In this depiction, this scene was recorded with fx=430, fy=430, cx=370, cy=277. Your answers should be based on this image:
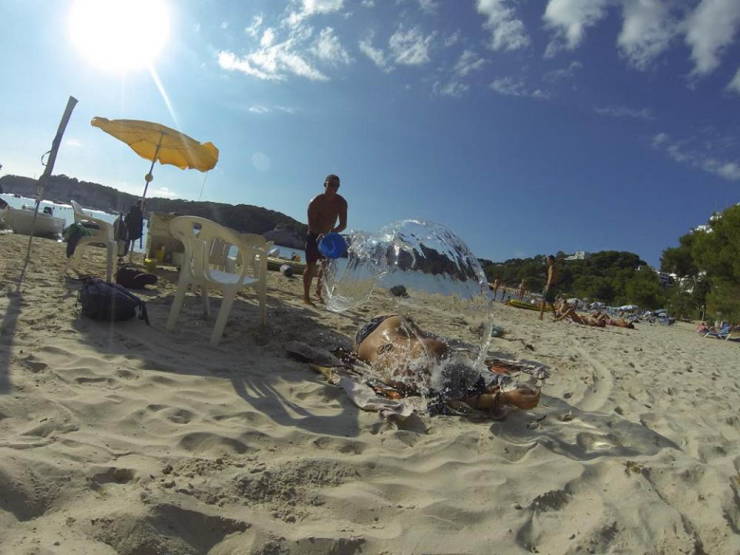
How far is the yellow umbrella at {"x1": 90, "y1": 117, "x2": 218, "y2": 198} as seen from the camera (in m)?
7.24

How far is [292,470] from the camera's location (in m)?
1.79

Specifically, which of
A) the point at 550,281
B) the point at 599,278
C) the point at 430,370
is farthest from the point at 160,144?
the point at 599,278

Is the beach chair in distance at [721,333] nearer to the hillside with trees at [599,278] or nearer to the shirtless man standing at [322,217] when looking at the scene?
the hillside with trees at [599,278]

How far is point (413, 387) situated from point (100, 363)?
2.00m

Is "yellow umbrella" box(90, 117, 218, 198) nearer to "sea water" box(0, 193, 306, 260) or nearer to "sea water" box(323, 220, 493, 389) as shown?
"sea water" box(0, 193, 306, 260)

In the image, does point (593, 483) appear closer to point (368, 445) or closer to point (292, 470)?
point (368, 445)

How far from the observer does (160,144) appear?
7992 mm

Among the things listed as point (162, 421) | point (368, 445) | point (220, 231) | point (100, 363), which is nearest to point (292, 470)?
point (368, 445)

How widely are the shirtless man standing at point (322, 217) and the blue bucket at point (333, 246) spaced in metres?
0.11

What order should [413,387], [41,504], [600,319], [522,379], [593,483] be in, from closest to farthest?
[41,504] → [593,483] → [413,387] → [522,379] → [600,319]

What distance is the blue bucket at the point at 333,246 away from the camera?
241 inches

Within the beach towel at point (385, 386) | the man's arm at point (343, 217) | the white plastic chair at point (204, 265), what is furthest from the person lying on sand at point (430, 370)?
the man's arm at point (343, 217)

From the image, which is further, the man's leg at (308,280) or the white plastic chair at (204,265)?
the man's leg at (308,280)

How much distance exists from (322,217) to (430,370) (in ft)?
12.4
